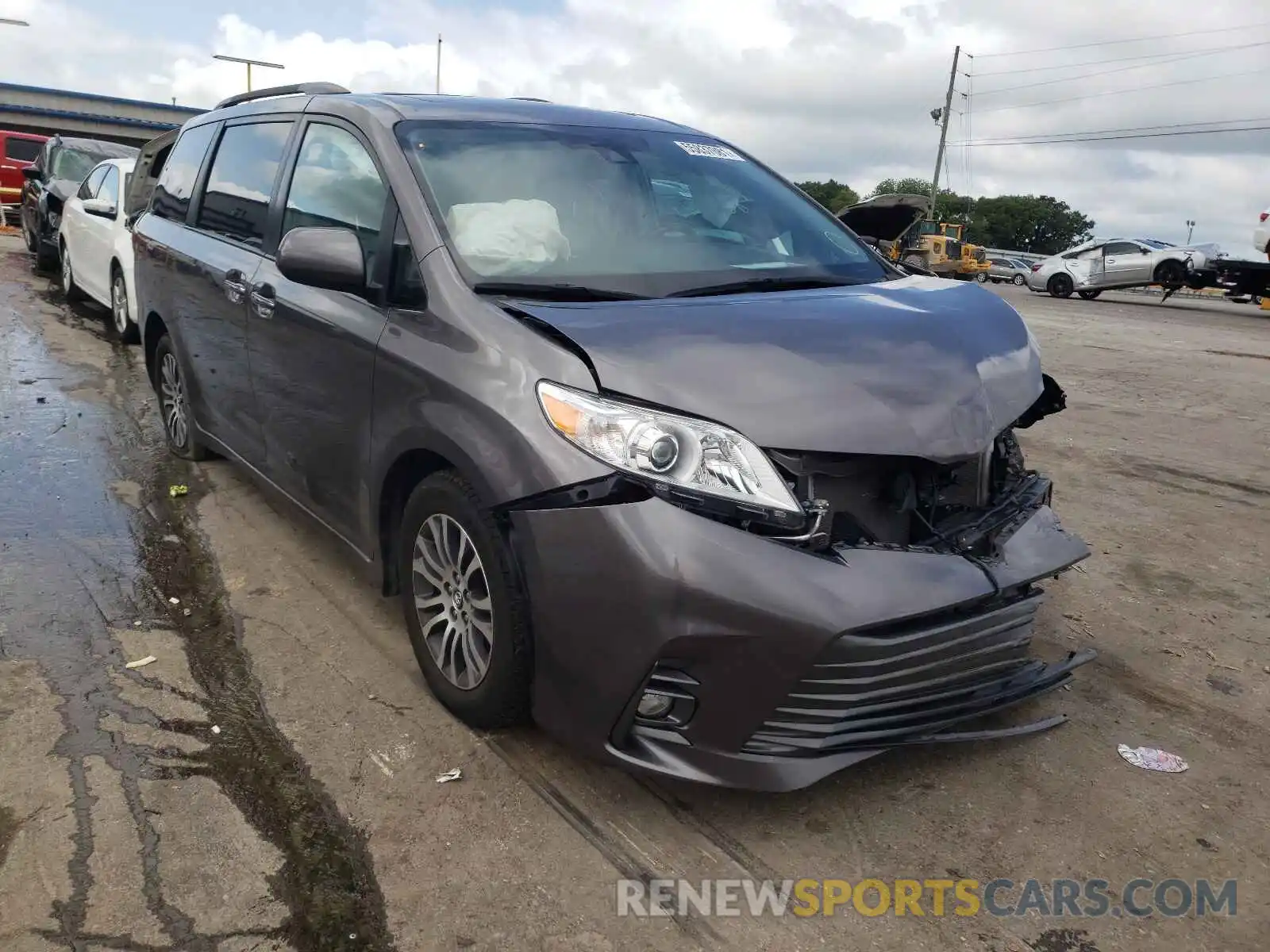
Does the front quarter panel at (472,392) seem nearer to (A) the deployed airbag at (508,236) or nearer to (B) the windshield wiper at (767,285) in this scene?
(A) the deployed airbag at (508,236)

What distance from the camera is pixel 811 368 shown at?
8.71 feet

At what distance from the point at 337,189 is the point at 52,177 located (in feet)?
39.5

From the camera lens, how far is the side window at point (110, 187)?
30.6ft

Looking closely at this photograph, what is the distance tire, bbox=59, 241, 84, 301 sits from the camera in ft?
36.3

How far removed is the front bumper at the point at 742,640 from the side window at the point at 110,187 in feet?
27.4

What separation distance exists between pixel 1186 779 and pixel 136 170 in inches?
Result: 356

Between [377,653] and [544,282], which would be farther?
[377,653]

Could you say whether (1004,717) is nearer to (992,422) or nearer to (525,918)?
(992,422)

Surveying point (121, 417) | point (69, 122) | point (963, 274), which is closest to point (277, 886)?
point (121, 417)

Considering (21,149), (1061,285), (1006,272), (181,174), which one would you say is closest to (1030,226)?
(1006,272)

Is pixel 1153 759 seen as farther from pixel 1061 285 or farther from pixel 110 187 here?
pixel 1061 285

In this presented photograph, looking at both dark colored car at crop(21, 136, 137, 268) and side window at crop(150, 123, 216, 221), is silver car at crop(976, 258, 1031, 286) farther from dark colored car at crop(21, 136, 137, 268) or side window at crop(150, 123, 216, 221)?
side window at crop(150, 123, 216, 221)

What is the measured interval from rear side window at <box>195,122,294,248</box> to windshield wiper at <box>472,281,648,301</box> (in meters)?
1.69

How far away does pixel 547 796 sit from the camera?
2.79 m
